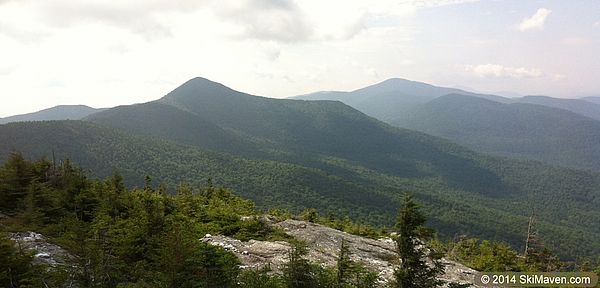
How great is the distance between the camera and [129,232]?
1417 cm

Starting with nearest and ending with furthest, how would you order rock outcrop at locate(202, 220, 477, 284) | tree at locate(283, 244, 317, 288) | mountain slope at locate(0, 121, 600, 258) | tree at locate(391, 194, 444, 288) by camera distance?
1. tree at locate(283, 244, 317, 288)
2. tree at locate(391, 194, 444, 288)
3. rock outcrop at locate(202, 220, 477, 284)
4. mountain slope at locate(0, 121, 600, 258)

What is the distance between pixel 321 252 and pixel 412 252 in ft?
30.1

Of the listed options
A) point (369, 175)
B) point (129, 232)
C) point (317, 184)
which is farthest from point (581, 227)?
point (129, 232)

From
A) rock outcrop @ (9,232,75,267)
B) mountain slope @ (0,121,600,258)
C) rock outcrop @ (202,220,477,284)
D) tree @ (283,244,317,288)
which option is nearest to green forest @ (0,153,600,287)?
tree @ (283,244,317,288)

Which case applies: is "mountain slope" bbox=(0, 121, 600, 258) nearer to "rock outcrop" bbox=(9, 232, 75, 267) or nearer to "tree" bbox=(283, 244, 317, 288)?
"rock outcrop" bbox=(9, 232, 75, 267)

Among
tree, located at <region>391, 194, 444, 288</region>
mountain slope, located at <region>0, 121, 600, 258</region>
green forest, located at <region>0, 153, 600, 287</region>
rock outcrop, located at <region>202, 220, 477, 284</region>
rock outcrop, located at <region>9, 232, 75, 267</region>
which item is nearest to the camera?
green forest, located at <region>0, 153, 600, 287</region>

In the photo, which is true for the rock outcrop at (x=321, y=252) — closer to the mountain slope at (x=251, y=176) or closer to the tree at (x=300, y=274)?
the tree at (x=300, y=274)

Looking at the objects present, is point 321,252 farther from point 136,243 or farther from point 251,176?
point 251,176

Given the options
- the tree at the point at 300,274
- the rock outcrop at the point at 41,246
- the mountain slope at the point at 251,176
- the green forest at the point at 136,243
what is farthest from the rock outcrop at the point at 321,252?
the mountain slope at the point at 251,176

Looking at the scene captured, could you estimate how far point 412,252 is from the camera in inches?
449

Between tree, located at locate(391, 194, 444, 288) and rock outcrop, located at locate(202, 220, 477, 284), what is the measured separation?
218 inches

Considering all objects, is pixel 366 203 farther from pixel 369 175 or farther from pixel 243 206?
pixel 243 206

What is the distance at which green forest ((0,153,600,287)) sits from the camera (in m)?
9.95

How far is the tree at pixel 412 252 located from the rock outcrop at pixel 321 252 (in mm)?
5529
